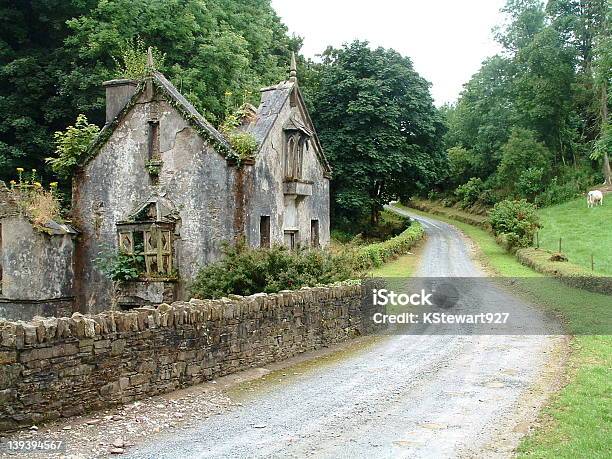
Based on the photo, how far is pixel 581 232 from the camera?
43906 mm

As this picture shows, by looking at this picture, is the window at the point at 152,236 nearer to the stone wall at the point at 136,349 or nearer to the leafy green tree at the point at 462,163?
the stone wall at the point at 136,349

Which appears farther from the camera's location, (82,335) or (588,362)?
(588,362)

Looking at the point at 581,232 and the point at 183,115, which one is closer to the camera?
the point at 183,115

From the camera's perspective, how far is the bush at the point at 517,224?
40562mm

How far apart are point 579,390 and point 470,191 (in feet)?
198

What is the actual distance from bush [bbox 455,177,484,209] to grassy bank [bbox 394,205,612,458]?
144ft

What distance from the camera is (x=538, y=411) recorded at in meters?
10.5

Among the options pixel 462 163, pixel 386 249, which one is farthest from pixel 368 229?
pixel 462 163

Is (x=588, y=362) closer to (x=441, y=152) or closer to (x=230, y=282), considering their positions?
(x=230, y=282)

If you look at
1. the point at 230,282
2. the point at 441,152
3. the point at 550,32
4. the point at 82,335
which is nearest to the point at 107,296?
the point at 230,282

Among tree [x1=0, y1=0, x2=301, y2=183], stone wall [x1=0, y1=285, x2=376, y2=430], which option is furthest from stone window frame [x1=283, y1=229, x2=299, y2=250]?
tree [x1=0, y1=0, x2=301, y2=183]

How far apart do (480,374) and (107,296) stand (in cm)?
1426

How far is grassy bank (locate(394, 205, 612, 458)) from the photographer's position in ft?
28.1

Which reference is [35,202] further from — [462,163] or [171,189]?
[462,163]
